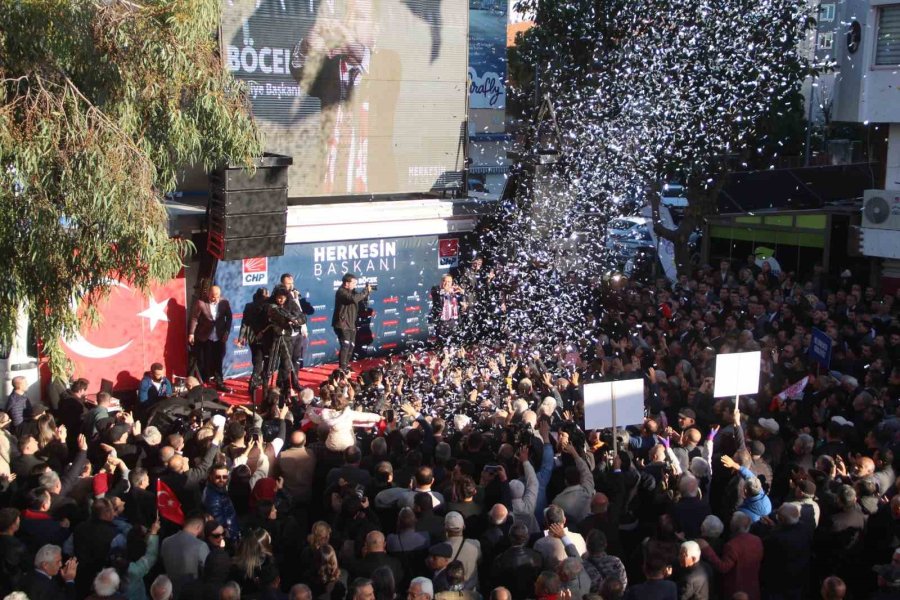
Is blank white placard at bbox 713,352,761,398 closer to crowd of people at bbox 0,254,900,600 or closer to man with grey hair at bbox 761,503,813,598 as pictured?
crowd of people at bbox 0,254,900,600

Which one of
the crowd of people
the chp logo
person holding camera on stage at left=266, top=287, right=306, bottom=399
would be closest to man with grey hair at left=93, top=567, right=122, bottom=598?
the crowd of people

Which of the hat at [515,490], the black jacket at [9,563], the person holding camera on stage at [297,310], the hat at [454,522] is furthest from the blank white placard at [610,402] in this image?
the person holding camera on stage at [297,310]

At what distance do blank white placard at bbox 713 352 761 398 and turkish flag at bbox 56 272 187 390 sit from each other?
253 inches

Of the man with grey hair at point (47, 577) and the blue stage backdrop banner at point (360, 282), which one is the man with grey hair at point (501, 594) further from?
the blue stage backdrop banner at point (360, 282)

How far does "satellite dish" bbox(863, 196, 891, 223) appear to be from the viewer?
54.0ft

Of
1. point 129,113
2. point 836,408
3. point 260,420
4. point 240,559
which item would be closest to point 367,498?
point 240,559

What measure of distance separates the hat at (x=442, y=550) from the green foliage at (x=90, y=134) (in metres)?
3.52

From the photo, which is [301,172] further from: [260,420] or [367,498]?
[367,498]

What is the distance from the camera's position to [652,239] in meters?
24.3

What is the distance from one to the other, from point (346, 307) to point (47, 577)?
24.8 feet

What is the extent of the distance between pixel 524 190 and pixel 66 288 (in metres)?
7.71

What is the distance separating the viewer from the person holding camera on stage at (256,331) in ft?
39.3

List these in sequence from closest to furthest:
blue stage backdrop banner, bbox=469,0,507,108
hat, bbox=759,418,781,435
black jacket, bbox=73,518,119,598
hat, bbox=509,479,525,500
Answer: black jacket, bbox=73,518,119,598, hat, bbox=509,479,525,500, hat, bbox=759,418,781,435, blue stage backdrop banner, bbox=469,0,507,108

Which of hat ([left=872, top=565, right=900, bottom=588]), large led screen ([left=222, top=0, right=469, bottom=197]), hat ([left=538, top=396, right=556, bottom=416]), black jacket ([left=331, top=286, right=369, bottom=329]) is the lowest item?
hat ([left=872, top=565, right=900, bottom=588])
